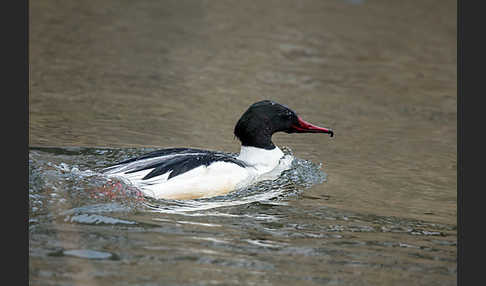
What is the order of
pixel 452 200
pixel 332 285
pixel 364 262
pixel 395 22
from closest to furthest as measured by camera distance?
pixel 332 285, pixel 364 262, pixel 452 200, pixel 395 22

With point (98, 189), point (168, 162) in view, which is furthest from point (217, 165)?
point (98, 189)

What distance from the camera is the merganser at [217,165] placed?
6641 mm

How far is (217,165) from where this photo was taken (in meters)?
6.95

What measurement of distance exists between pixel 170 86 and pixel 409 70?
4.32 m

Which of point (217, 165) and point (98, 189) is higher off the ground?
point (217, 165)

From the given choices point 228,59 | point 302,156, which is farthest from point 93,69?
point 302,156

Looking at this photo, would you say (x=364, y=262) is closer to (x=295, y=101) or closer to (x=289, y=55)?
(x=295, y=101)

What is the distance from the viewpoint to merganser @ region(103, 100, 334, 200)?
6641mm

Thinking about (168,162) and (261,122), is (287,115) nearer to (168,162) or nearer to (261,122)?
(261,122)

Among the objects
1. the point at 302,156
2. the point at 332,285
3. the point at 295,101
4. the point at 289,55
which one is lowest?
the point at 332,285

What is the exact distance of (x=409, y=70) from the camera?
502 inches

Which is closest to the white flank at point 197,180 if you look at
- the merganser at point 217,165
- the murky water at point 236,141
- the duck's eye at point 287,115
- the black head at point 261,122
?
the merganser at point 217,165

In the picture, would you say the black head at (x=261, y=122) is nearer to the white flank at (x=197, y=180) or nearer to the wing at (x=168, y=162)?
the white flank at (x=197, y=180)

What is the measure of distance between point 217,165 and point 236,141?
223 centimetres
